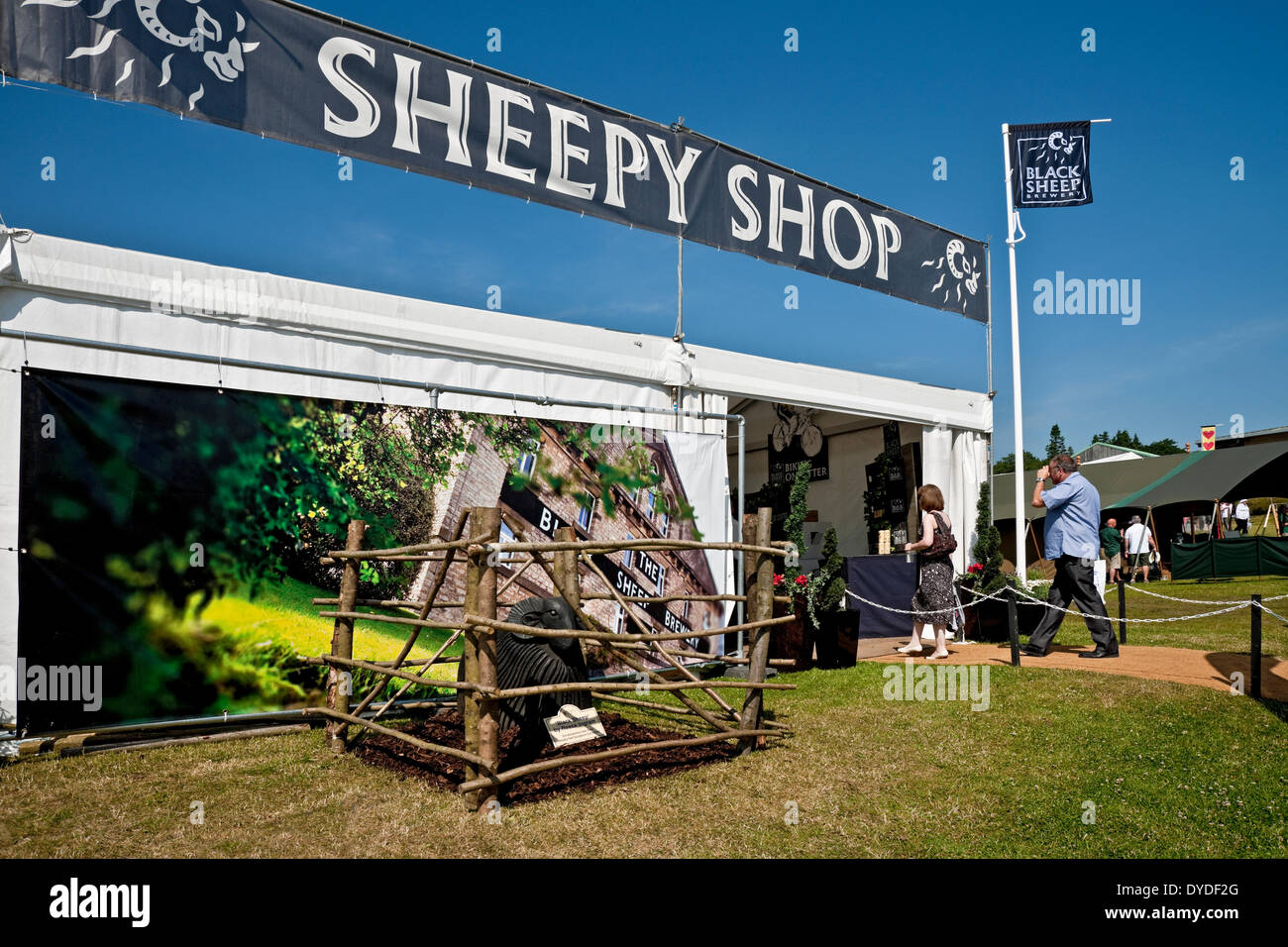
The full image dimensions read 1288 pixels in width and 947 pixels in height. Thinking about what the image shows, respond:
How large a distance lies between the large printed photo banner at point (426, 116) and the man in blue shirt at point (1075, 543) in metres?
3.43

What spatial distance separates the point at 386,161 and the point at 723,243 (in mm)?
3588

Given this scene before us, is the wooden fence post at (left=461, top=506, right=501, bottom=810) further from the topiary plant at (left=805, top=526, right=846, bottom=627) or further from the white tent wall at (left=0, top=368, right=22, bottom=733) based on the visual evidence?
the topiary plant at (left=805, top=526, right=846, bottom=627)

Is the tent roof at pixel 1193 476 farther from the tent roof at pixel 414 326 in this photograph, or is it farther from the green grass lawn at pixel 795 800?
the green grass lawn at pixel 795 800

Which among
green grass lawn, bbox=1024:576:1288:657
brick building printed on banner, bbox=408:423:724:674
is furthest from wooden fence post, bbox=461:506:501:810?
green grass lawn, bbox=1024:576:1288:657

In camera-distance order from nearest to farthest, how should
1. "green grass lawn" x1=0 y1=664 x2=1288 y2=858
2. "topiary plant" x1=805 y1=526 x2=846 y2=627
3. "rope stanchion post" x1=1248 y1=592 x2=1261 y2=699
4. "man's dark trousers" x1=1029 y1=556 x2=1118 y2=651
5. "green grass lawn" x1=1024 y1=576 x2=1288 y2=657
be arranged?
1. "green grass lawn" x1=0 y1=664 x2=1288 y2=858
2. "rope stanchion post" x1=1248 y1=592 x2=1261 y2=699
3. "man's dark trousers" x1=1029 y1=556 x2=1118 y2=651
4. "topiary plant" x1=805 y1=526 x2=846 y2=627
5. "green grass lawn" x1=1024 y1=576 x2=1288 y2=657

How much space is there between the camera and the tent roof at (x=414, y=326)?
18.5 feet

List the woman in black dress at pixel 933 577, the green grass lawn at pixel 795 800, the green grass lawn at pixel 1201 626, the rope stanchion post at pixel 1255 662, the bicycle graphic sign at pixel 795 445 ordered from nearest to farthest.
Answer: the green grass lawn at pixel 795 800 < the rope stanchion post at pixel 1255 662 < the woman in black dress at pixel 933 577 < the green grass lawn at pixel 1201 626 < the bicycle graphic sign at pixel 795 445

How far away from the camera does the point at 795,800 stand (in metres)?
4.39

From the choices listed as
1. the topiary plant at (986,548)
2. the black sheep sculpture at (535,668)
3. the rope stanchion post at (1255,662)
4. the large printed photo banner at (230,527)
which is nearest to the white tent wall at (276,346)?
the large printed photo banner at (230,527)

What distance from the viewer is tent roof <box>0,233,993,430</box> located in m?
5.64
